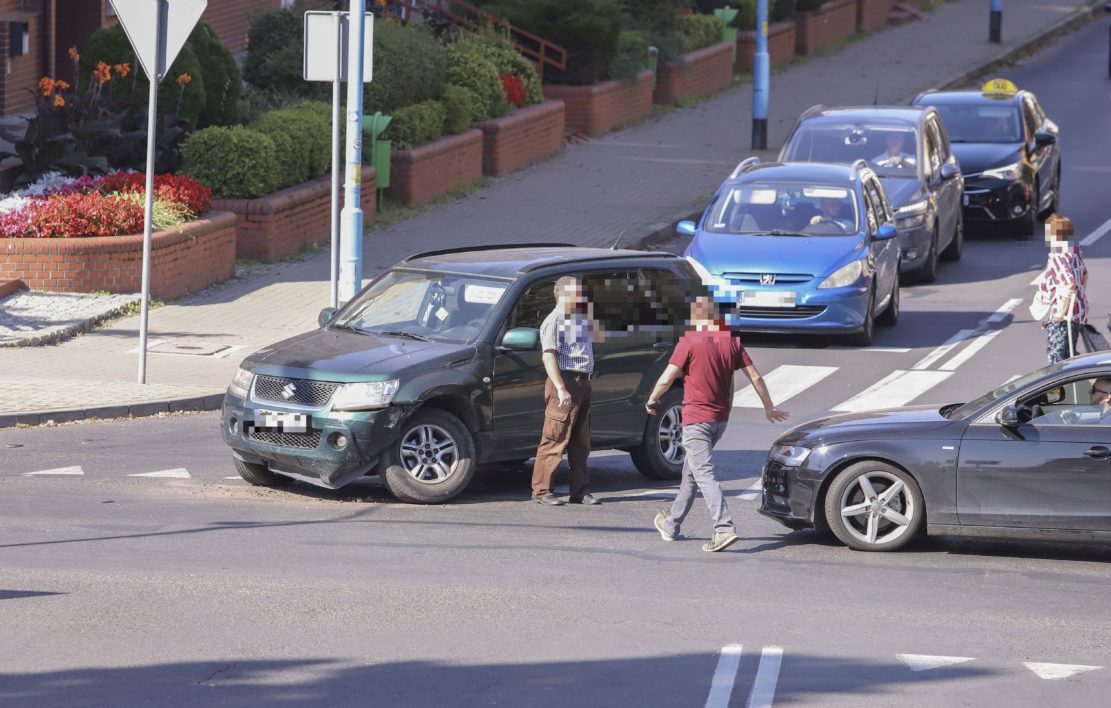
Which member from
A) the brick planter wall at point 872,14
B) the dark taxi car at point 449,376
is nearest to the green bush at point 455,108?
the dark taxi car at point 449,376

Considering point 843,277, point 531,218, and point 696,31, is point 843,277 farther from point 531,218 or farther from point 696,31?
point 696,31

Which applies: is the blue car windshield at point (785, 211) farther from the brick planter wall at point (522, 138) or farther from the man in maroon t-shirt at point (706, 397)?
the brick planter wall at point (522, 138)

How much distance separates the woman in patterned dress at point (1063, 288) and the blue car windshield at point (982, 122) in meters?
11.4

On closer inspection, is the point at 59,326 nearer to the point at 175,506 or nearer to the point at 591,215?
the point at 175,506

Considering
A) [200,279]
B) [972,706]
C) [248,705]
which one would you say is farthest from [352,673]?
[200,279]

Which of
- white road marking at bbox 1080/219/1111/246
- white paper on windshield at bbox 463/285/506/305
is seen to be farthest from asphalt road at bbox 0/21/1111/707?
white road marking at bbox 1080/219/1111/246

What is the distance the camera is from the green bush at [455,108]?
26234 millimetres

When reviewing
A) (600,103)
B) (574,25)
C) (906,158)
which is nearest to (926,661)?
(906,158)

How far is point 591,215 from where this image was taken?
24.1 metres

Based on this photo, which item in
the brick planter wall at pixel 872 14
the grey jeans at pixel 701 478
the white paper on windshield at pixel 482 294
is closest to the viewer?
the grey jeans at pixel 701 478

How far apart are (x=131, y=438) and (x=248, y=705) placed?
21.4 feet

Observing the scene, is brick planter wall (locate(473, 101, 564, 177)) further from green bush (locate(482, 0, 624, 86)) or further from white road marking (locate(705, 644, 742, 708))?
white road marking (locate(705, 644, 742, 708))

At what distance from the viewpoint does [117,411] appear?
14203 millimetres

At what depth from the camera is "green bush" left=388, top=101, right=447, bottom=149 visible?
81.4 ft
